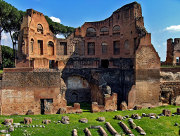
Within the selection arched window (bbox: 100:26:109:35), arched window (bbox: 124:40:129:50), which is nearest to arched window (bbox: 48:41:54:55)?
arched window (bbox: 100:26:109:35)

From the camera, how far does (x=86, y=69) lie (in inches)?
848

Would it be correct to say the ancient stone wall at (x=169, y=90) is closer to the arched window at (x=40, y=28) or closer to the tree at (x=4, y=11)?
the arched window at (x=40, y=28)

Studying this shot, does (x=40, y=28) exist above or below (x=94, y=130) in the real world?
above

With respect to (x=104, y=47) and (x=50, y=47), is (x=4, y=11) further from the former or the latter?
(x=104, y=47)

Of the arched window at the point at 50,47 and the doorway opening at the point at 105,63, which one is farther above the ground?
the arched window at the point at 50,47

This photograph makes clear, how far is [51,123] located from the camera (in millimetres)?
12812

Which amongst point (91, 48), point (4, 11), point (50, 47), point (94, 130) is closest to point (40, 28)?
point (50, 47)

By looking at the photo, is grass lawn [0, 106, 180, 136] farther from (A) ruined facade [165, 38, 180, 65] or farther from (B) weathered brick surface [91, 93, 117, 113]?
(A) ruined facade [165, 38, 180, 65]

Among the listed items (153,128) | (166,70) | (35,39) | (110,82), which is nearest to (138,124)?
(153,128)

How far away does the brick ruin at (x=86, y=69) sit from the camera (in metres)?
16.2

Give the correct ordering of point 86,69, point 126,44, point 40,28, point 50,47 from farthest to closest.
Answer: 1. point 50,47
2. point 40,28
3. point 126,44
4. point 86,69

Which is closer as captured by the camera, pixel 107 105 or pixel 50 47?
pixel 107 105

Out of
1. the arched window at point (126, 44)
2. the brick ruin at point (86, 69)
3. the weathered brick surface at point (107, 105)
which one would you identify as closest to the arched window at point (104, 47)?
the brick ruin at point (86, 69)

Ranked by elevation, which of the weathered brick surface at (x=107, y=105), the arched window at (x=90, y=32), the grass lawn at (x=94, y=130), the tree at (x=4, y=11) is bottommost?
the grass lawn at (x=94, y=130)
